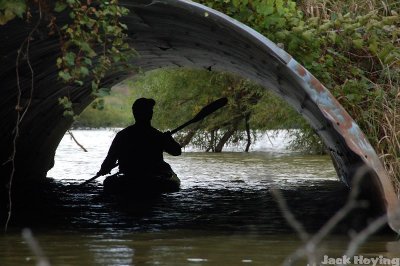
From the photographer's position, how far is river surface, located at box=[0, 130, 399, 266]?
6.69 m

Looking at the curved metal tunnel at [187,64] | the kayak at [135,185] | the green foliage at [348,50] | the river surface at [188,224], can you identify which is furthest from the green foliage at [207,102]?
the green foliage at [348,50]

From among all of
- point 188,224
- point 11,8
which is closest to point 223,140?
point 188,224

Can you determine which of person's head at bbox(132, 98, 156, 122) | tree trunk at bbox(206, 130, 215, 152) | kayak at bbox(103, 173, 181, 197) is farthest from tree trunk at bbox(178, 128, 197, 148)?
person's head at bbox(132, 98, 156, 122)

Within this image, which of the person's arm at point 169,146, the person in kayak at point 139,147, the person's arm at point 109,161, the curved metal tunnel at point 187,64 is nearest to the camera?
the curved metal tunnel at point 187,64

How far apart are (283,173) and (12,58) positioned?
9664 millimetres

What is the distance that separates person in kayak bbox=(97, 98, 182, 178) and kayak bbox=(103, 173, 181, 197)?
82mm

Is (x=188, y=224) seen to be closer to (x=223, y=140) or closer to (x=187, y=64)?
(x=187, y=64)

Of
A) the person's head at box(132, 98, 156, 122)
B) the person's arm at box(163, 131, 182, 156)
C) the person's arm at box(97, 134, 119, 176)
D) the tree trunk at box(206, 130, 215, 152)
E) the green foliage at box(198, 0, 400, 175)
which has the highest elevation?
the green foliage at box(198, 0, 400, 175)

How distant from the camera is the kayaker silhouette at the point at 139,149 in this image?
39.5 ft

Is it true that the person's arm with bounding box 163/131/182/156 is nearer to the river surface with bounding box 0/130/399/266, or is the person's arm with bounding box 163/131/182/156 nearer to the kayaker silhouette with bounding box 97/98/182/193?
the kayaker silhouette with bounding box 97/98/182/193

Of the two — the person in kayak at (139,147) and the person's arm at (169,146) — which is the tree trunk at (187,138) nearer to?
the person's arm at (169,146)

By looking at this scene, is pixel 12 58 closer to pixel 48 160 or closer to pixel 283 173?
pixel 48 160

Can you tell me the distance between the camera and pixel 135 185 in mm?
11977

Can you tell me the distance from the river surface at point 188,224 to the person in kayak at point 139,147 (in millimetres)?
531
